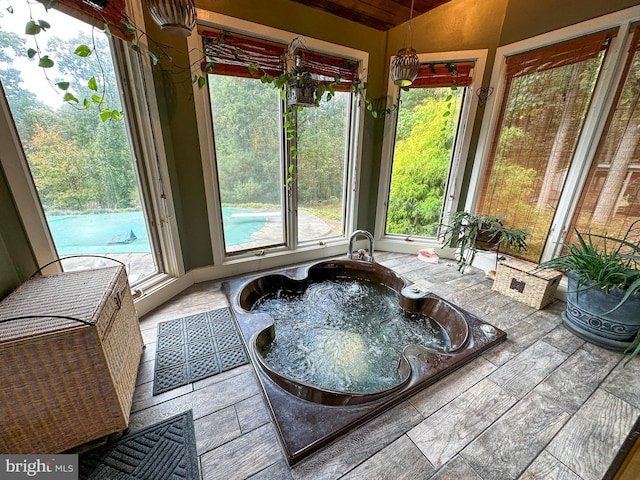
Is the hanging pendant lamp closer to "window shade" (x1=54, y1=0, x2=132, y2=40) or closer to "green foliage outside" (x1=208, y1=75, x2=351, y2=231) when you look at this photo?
"green foliage outside" (x1=208, y1=75, x2=351, y2=231)

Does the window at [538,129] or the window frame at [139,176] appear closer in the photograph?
the window frame at [139,176]

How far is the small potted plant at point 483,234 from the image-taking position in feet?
7.94

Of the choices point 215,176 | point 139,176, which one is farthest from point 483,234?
point 139,176

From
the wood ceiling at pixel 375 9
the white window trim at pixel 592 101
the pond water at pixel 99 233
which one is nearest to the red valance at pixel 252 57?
the wood ceiling at pixel 375 9

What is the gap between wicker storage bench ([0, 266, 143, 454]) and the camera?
2.90ft

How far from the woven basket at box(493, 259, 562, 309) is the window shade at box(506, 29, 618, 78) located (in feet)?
5.77

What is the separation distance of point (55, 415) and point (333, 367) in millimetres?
1309

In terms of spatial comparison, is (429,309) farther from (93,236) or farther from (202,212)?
(93,236)

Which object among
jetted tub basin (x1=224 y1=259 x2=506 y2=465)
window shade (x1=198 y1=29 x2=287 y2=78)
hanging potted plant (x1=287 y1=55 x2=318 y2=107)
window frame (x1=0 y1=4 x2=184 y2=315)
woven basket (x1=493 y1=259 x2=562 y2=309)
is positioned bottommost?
jetted tub basin (x1=224 y1=259 x2=506 y2=465)

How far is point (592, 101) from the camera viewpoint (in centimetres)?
204

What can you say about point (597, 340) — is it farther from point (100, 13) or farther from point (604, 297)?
point (100, 13)

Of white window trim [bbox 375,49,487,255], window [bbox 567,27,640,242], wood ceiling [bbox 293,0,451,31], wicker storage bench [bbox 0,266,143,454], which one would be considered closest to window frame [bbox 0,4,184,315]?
wicker storage bench [bbox 0,266,143,454]

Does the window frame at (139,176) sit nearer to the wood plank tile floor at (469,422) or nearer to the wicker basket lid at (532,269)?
the wood plank tile floor at (469,422)

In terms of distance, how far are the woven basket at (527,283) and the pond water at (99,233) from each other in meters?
3.13
